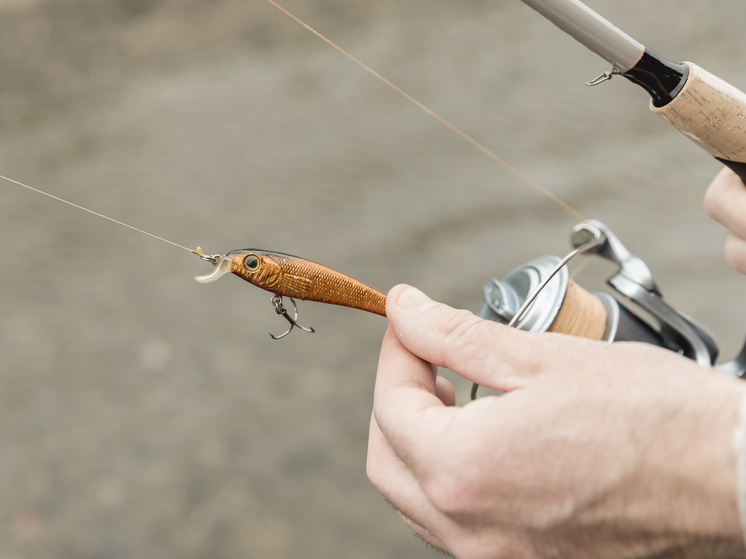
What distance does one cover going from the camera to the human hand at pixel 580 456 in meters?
0.44

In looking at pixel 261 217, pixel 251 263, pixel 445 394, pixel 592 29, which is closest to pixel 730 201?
pixel 592 29

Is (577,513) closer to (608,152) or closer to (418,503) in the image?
(418,503)

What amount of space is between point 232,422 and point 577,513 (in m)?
1.13

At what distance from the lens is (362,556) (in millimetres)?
1224

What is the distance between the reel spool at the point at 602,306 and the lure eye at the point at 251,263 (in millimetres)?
379

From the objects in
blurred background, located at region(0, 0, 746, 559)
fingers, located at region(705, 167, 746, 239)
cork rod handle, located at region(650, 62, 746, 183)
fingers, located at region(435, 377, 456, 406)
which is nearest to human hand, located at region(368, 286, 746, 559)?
fingers, located at region(435, 377, 456, 406)

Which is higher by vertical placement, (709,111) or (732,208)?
(709,111)

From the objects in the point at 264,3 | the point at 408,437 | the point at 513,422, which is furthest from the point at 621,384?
the point at 264,3

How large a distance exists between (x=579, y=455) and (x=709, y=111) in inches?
20.8

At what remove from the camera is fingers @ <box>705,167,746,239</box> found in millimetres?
860


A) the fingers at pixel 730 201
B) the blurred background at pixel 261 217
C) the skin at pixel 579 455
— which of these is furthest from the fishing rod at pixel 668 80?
the blurred background at pixel 261 217

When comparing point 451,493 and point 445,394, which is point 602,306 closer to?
point 445,394

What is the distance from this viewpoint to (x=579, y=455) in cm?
46

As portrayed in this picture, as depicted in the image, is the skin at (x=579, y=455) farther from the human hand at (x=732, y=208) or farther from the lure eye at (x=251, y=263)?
the human hand at (x=732, y=208)
